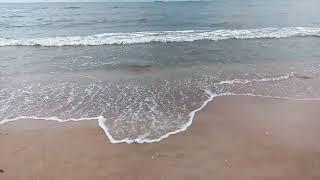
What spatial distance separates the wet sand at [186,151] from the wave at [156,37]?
12130 millimetres

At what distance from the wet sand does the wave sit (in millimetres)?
12130

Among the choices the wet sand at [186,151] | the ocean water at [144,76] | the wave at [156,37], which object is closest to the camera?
the wet sand at [186,151]

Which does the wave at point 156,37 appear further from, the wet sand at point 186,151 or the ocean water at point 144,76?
the wet sand at point 186,151

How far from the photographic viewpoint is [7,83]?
1079cm

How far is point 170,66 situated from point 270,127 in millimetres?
6410

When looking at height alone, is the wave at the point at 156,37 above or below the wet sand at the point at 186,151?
below

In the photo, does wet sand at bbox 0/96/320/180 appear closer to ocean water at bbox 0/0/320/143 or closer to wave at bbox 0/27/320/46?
ocean water at bbox 0/0/320/143

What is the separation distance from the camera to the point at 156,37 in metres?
20.8

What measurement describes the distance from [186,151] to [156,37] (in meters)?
15.2

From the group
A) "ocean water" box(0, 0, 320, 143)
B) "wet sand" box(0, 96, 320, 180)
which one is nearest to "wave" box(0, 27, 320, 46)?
"ocean water" box(0, 0, 320, 143)

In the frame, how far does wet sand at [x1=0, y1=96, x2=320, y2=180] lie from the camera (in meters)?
5.44

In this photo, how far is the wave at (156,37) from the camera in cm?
1921

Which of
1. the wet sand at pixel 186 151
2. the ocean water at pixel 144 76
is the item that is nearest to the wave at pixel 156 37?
the ocean water at pixel 144 76

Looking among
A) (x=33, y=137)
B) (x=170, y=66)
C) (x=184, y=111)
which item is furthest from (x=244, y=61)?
(x=33, y=137)
